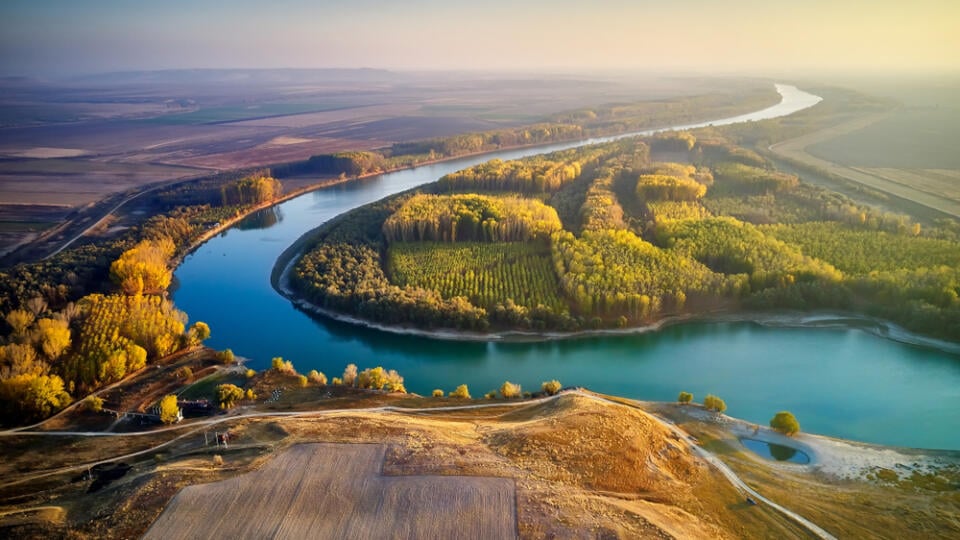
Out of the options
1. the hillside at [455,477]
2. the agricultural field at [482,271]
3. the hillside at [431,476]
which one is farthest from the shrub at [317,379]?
the agricultural field at [482,271]

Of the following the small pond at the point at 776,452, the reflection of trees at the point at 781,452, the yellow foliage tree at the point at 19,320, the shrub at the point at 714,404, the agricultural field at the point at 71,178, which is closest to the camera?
the small pond at the point at 776,452

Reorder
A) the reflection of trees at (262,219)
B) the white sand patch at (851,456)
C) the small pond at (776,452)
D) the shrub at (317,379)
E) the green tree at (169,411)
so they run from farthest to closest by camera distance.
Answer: the reflection of trees at (262,219) → the shrub at (317,379) → the green tree at (169,411) → the small pond at (776,452) → the white sand patch at (851,456)

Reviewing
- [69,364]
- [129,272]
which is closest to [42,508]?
[69,364]

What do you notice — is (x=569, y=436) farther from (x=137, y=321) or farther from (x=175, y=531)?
(x=137, y=321)

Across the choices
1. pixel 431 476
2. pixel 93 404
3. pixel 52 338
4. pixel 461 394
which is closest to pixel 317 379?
pixel 461 394

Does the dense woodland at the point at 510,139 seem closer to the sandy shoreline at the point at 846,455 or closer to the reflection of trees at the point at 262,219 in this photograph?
the reflection of trees at the point at 262,219

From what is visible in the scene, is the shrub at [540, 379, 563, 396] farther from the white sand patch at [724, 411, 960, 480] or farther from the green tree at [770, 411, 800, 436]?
the green tree at [770, 411, 800, 436]

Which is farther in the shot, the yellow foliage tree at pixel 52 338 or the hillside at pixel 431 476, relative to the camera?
the yellow foliage tree at pixel 52 338
